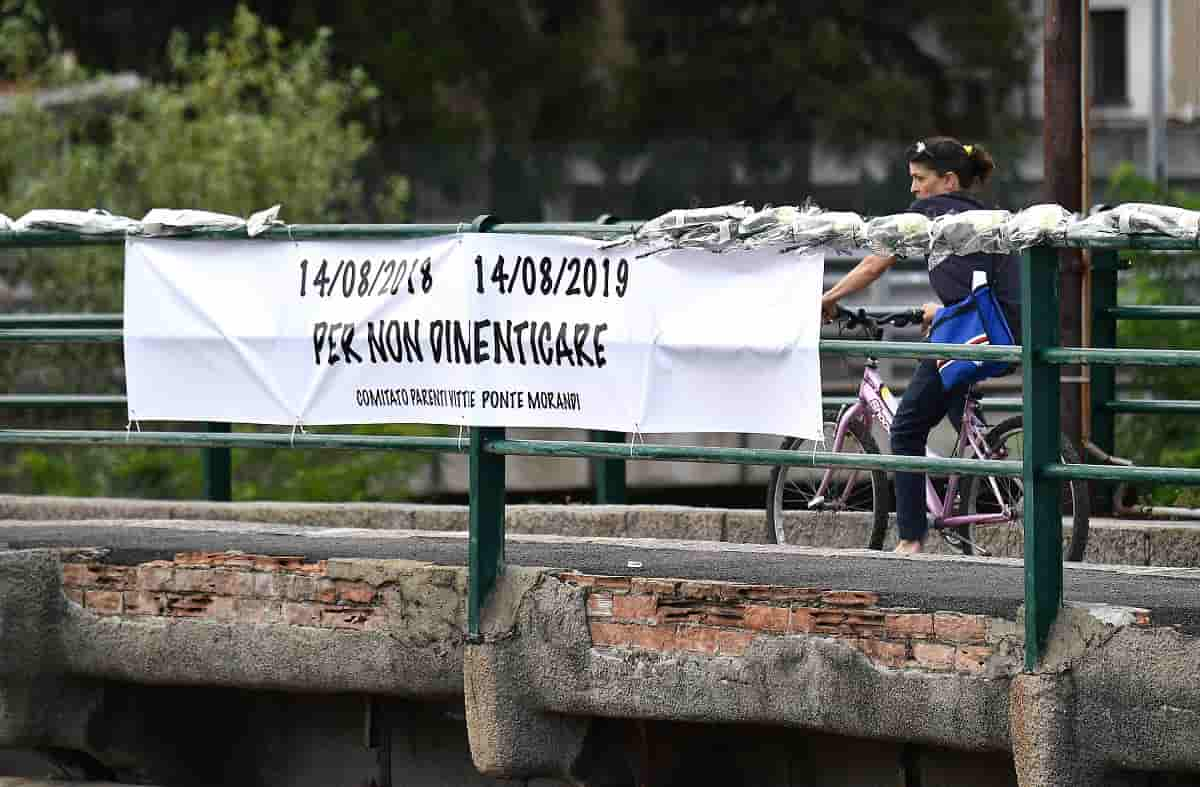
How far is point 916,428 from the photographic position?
8.32m

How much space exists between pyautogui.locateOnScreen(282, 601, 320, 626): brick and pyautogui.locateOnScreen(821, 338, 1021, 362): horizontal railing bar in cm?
216

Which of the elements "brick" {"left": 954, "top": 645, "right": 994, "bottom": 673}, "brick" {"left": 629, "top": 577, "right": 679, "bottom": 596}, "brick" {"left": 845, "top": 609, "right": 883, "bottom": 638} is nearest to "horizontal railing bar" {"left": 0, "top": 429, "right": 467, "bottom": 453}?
"brick" {"left": 629, "top": 577, "right": 679, "bottom": 596}

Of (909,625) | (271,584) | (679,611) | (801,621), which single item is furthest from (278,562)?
(909,625)

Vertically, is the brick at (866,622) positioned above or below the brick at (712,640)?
above

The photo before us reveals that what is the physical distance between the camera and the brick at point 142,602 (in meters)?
8.00

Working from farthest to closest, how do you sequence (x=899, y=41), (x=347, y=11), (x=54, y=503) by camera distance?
1. (x=899, y=41)
2. (x=347, y=11)
3. (x=54, y=503)

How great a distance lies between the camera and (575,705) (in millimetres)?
7082

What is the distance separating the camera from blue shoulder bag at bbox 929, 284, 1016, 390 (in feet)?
26.2

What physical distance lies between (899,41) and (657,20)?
3.97 m

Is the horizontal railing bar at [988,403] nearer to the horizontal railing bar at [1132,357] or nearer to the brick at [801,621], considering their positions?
the brick at [801,621]

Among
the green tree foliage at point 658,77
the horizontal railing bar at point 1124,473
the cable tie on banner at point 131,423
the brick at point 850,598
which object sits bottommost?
the brick at point 850,598

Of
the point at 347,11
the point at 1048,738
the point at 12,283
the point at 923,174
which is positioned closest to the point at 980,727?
the point at 1048,738

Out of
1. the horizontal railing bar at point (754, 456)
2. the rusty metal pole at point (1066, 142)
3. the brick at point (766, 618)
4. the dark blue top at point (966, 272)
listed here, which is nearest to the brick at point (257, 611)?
the horizontal railing bar at point (754, 456)

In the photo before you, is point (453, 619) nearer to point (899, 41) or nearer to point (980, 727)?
point (980, 727)
